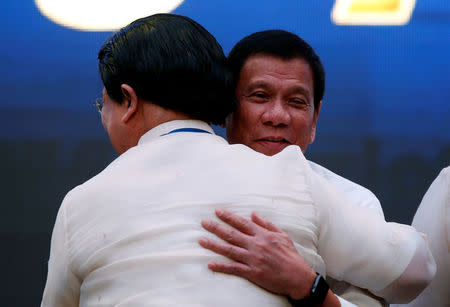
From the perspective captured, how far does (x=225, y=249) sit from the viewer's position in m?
1.12

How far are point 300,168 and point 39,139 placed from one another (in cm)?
174

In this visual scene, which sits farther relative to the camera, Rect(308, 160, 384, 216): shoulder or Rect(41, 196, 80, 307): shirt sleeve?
Rect(308, 160, 384, 216): shoulder

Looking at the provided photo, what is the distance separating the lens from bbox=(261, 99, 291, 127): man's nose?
5.86 ft

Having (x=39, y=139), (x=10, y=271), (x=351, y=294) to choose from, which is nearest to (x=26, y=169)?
(x=39, y=139)

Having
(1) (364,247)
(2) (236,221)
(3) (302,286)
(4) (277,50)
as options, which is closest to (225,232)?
(2) (236,221)

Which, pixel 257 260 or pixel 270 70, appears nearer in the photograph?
pixel 257 260

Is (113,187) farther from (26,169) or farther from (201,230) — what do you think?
(26,169)

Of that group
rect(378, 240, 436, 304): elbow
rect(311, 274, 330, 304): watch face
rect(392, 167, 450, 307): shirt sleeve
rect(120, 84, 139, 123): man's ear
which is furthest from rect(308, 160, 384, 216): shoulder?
rect(120, 84, 139, 123): man's ear

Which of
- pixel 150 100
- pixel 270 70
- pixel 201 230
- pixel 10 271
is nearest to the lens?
pixel 201 230

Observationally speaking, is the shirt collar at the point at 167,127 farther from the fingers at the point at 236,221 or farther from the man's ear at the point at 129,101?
the fingers at the point at 236,221

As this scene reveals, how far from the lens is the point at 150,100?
130 centimetres

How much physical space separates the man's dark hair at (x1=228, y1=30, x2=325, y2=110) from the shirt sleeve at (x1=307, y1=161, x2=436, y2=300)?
722mm

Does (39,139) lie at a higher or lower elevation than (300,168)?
lower

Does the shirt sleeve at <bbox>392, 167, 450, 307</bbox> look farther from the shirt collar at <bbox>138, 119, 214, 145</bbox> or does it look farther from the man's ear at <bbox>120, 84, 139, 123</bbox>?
the man's ear at <bbox>120, 84, 139, 123</bbox>
